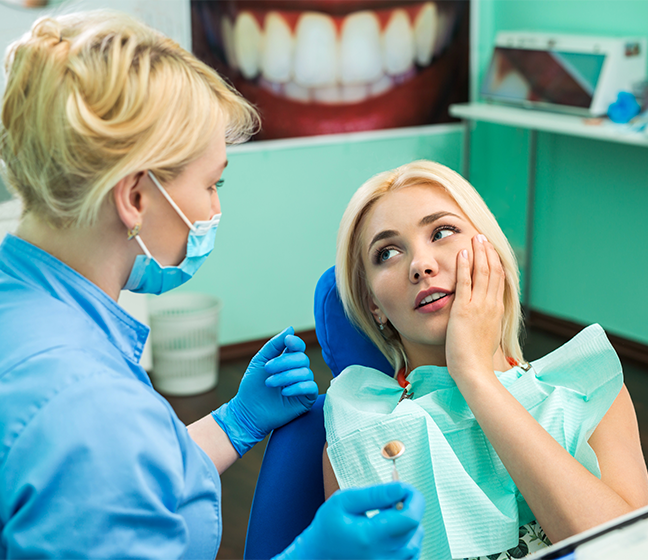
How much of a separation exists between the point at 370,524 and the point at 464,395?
38cm

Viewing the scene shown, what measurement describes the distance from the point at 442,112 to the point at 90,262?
3.23 m

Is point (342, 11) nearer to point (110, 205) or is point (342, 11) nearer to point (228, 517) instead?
point (228, 517)

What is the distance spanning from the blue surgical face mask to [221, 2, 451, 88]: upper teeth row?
2.43m

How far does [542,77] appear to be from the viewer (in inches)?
140

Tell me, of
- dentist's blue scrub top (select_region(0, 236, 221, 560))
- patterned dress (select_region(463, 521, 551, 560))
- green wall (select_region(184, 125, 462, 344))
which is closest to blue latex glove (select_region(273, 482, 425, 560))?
dentist's blue scrub top (select_region(0, 236, 221, 560))

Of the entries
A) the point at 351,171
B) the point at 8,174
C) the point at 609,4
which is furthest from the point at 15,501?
the point at 609,4

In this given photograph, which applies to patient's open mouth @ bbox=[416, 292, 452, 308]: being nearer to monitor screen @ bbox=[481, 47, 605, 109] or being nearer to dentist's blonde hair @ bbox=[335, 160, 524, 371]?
dentist's blonde hair @ bbox=[335, 160, 524, 371]

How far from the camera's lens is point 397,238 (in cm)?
138

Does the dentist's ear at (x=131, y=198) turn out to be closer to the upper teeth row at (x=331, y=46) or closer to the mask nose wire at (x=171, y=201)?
the mask nose wire at (x=171, y=201)

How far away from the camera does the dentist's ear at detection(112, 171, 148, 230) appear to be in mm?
957

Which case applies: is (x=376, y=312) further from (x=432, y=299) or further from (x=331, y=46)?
(x=331, y=46)

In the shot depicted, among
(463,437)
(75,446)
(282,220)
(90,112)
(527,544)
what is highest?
(90,112)

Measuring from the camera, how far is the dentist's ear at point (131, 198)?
3.14 feet

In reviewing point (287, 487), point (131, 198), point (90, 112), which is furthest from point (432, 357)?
point (90, 112)
